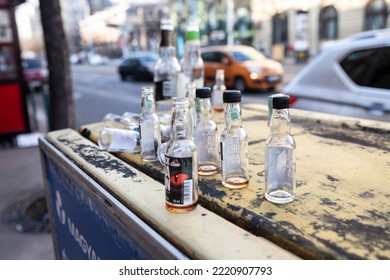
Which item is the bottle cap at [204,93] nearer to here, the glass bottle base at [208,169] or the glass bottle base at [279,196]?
the glass bottle base at [208,169]

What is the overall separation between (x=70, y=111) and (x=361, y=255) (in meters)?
3.90

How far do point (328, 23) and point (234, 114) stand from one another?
25.7m

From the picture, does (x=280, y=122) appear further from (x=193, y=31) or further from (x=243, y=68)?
(x=243, y=68)

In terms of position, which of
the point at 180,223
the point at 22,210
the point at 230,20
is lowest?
the point at 22,210

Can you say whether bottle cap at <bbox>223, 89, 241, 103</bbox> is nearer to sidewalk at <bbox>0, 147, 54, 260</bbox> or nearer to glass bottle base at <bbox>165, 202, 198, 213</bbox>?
glass bottle base at <bbox>165, 202, 198, 213</bbox>

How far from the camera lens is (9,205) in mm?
3807

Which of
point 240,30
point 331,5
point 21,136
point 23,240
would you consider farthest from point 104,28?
point 23,240

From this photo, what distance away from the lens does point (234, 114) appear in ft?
3.98

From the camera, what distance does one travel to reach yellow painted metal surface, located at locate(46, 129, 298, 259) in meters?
0.89

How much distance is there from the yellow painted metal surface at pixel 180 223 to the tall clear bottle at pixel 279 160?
0.21 metres

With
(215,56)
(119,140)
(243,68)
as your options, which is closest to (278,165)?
(119,140)

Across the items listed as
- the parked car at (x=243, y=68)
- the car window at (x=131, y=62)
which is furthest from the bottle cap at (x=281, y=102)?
the car window at (x=131, y=62)

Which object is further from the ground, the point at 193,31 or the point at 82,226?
the point at 193,31

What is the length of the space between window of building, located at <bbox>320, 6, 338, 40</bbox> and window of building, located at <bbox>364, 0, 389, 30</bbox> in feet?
7.45
